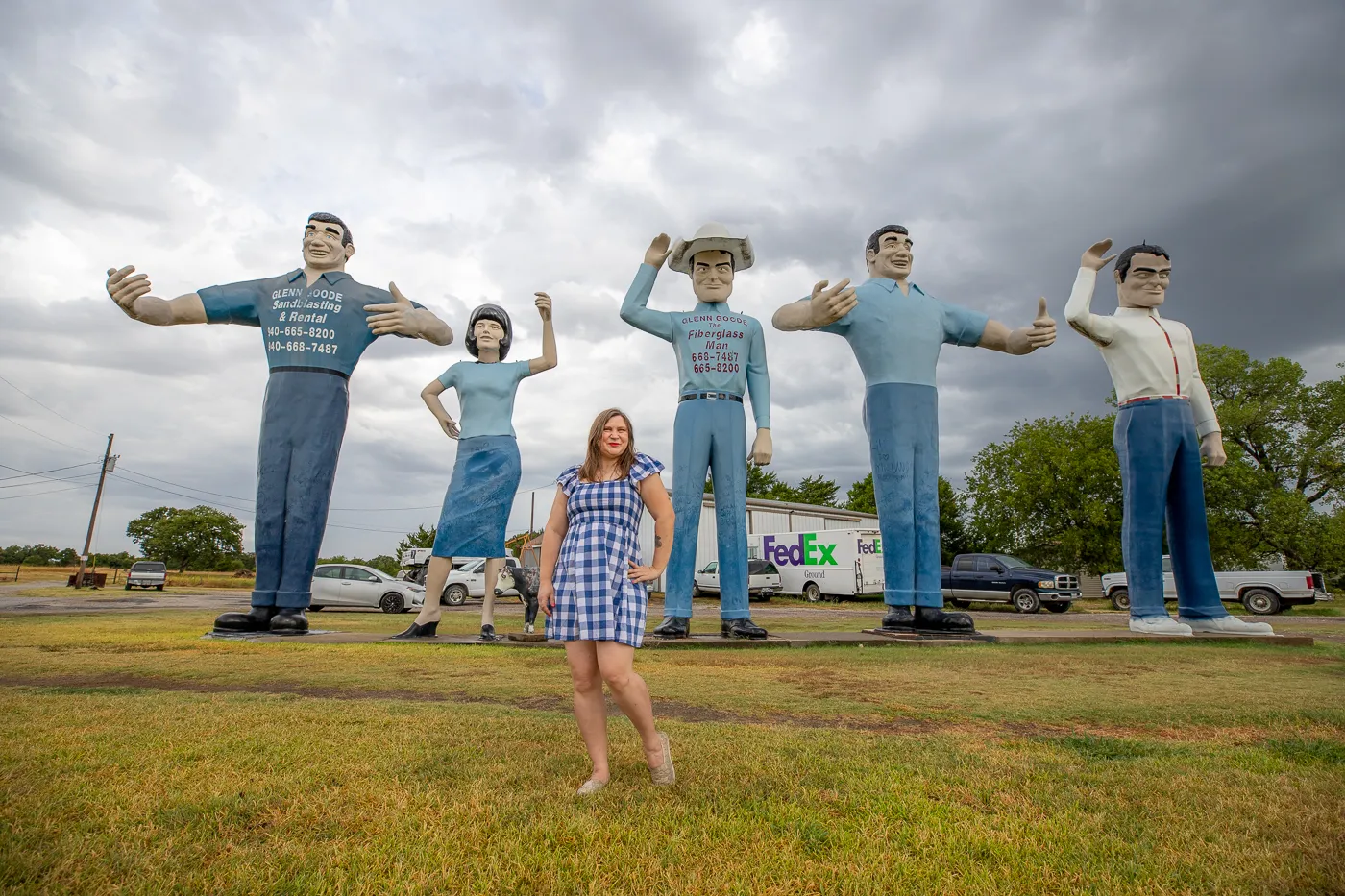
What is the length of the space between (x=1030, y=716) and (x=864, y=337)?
455 cm

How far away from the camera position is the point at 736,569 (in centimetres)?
742

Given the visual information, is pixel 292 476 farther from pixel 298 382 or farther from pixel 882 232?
pixel 882 232

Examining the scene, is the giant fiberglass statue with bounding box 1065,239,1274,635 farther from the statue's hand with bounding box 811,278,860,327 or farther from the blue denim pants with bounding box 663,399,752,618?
the blue denim pants with bounding box 663,399,752,618

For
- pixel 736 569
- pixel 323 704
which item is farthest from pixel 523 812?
pixel 736 569

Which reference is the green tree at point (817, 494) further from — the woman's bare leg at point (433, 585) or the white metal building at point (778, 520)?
the woman's bare leg at point (433, 585)

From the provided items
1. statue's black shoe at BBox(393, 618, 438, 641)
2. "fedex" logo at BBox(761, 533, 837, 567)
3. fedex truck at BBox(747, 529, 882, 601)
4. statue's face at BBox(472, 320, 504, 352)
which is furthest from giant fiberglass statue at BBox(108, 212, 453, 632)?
"fedex" logo at BBox(761, 533, 837, 567)

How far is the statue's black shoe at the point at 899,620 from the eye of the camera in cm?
752

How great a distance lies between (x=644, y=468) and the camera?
3.06 meters

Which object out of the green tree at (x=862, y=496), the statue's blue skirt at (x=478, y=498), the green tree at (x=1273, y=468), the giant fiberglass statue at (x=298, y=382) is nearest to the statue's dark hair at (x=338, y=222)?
the giant fiberglass statue at (x=298, y=382)

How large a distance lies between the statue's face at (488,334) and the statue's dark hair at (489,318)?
0.10ft

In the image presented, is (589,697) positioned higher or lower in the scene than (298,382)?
lower

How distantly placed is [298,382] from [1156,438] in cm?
875

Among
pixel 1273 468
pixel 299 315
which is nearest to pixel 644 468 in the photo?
pixel 299 315

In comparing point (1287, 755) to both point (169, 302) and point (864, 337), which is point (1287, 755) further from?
point (169, 302)
